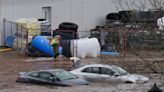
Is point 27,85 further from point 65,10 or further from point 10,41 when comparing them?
point 65,10

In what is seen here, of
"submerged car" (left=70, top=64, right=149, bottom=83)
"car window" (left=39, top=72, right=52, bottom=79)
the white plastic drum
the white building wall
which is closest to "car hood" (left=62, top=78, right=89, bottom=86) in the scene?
"car window" (left=39, top=72, right=52, bottom=79)

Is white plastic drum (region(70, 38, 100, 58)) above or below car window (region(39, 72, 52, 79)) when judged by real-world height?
above

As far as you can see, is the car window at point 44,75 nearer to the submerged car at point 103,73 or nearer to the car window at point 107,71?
the submerged car at point 103,73

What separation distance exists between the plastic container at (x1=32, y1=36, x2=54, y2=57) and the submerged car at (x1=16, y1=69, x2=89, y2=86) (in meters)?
12.0

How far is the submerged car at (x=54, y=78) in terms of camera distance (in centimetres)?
2961

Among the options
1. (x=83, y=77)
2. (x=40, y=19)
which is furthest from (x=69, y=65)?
(x=40, y=19)

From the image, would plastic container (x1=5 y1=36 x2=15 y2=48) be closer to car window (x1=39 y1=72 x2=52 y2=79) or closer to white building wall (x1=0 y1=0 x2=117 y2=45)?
white building wall (x1=0 y1=0 x2=117 y2=45)

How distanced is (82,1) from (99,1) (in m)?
2.18

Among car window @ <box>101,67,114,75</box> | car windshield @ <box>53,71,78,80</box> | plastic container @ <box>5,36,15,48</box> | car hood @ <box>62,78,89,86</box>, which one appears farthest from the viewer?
plastic container @ <box>5,36,15,48</box>

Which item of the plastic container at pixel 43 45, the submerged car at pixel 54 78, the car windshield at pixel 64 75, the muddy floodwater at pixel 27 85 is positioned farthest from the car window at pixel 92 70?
the plastic container at pixel 43 45

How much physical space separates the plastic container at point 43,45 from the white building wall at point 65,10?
23.5 feet

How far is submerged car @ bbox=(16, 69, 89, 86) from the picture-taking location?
29.6 m

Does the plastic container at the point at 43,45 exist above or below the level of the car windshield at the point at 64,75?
above

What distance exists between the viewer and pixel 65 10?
176 ft
